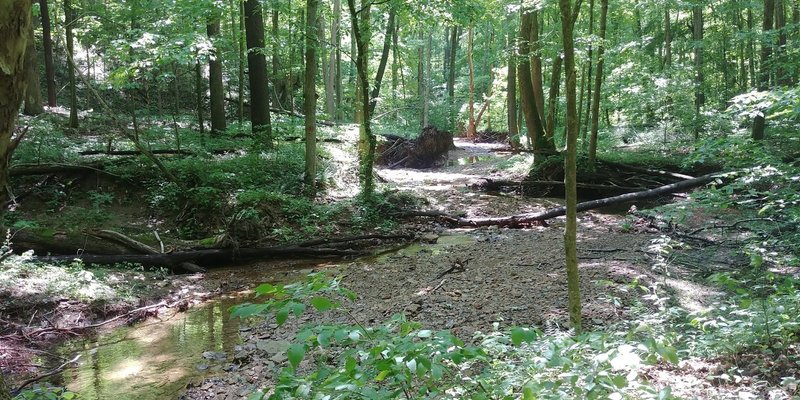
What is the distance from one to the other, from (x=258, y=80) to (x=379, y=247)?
741 cm

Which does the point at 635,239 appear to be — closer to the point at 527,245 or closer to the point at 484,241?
the point at 527,245

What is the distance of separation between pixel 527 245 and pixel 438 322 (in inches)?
171

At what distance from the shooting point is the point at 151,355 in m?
5.70

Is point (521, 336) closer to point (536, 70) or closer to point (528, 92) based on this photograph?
point (528, 92)

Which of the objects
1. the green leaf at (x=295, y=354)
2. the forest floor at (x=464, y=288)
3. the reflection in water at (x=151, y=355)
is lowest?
the reflection in water at (x=151, y=355)

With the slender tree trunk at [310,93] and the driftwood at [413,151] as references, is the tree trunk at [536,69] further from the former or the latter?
the slender tree trunk at [310,93]

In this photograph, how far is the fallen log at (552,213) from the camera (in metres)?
11.6

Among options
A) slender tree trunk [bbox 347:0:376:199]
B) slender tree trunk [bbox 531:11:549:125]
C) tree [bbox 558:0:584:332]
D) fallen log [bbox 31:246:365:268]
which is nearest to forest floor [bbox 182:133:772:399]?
tree [bbox 558:0:584:332]

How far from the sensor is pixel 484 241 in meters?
10.2

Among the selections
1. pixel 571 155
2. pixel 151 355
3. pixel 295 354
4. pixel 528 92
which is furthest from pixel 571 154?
pixel 528 92

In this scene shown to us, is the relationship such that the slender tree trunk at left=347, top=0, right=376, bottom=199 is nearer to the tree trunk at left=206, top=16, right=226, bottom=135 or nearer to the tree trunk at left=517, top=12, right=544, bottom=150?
the tree trunk at left=206, top=16, right=226, bottom=135

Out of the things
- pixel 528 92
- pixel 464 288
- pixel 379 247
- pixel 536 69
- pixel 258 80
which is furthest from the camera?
pixel 536 69

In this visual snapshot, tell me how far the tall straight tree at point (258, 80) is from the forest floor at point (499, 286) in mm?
5619

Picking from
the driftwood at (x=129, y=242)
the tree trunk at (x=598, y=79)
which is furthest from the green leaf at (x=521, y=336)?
the tree trunk at (x=598, y=79)
